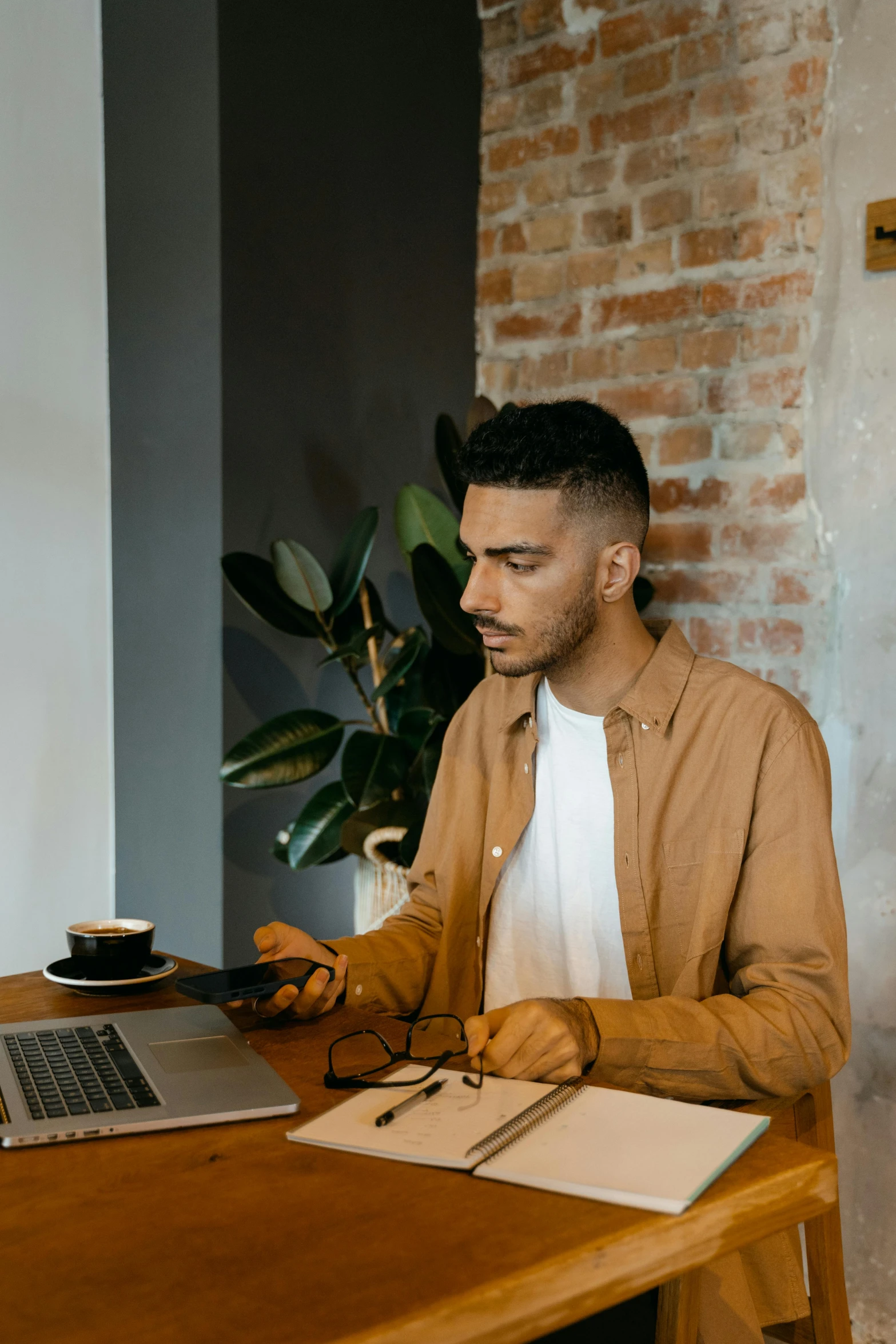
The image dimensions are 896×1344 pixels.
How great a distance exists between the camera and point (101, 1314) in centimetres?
68

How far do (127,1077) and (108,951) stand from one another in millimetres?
324

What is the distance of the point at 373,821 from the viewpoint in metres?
2.21

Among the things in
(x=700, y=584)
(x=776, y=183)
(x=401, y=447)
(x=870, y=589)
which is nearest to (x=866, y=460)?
(x=870, y=589)

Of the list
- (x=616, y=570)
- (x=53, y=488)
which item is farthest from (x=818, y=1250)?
(x=53, y=488)

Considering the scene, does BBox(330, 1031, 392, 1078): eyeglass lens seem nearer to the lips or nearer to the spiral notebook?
the spiral notebook

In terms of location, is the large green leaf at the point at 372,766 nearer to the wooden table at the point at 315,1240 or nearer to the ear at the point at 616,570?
the ear at the point at 616,570

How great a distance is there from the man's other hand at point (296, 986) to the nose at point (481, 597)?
1.53 feet

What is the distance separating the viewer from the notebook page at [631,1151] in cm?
82

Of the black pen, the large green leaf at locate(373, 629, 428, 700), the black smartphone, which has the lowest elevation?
the black pen

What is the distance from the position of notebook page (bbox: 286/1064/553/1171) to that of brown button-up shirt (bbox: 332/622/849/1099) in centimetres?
20

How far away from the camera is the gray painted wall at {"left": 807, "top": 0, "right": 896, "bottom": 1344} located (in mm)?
2055

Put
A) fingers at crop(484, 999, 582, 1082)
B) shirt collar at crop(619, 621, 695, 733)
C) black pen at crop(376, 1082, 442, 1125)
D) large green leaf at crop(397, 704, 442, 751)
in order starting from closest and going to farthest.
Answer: black pen at crop(376, 1082, 442, 1125) < fingers at crop(484, 999, 582, 1082) < shirt collar at crop(619, 621, 695, 733) < large green leaf at crop(397, 704, 442, 751)

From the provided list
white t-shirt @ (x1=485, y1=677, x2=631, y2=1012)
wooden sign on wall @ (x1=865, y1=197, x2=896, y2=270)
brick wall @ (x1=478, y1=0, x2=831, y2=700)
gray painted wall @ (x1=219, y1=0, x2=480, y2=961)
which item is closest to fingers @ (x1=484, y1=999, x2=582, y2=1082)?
white t-shirt @ (x1=485, y1=677, x2=631, y2=1012)

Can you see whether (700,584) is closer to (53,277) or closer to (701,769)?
(701,769)
